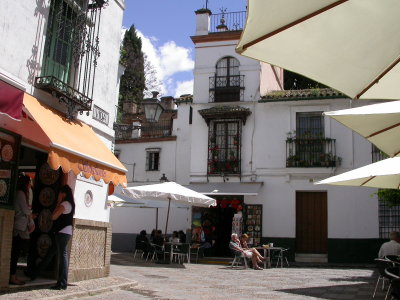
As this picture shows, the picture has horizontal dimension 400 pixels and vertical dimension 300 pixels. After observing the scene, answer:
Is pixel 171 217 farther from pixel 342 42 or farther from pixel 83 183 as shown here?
pixel 342 42

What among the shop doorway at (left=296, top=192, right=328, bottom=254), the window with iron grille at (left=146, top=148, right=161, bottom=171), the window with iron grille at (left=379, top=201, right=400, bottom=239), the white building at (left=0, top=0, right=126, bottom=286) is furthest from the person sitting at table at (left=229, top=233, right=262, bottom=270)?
the window with iron grille at (left=146, top=148, right=161, bottom=171)

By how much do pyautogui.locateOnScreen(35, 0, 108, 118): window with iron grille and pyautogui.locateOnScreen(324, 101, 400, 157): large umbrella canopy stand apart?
16.5 ft

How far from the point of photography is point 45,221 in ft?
27.6

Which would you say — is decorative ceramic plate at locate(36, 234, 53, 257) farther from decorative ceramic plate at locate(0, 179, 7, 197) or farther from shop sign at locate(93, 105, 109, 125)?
shop sign at locate(93, 105, 109, 125)

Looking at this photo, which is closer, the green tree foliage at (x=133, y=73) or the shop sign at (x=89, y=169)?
the shop sign at (x=89, y=169)

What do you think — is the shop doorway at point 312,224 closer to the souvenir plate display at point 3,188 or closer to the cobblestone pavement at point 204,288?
the cobblestone pavement at point 204,288

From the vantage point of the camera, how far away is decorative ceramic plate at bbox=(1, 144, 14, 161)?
685 cm

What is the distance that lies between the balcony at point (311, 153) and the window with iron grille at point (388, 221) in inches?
111

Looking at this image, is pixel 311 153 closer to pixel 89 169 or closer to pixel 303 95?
pixel 303 95

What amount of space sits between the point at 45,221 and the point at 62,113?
2.04 metres

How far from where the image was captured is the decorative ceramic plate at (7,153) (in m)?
6.85

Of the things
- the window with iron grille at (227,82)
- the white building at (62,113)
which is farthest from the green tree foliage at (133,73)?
the white building at (62,113)

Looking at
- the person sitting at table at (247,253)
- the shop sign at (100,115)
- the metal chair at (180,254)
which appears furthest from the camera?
the metal chair at (180,254)

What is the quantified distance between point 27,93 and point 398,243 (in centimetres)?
872
